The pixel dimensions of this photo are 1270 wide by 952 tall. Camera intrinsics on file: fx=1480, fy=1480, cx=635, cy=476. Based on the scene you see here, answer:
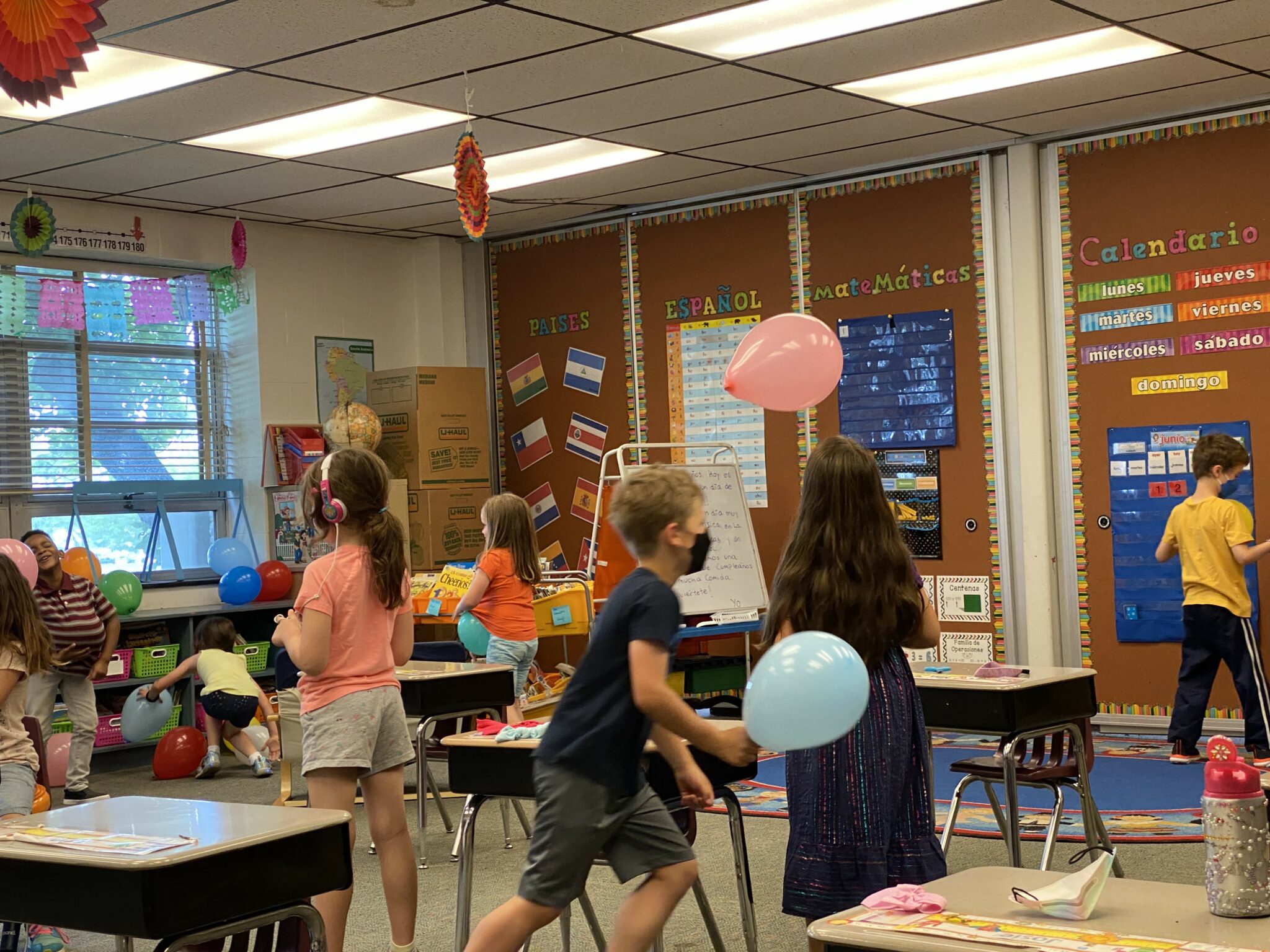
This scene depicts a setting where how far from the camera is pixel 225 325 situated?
952 cm

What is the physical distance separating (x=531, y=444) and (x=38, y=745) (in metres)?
6.03

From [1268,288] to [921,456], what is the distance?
6.66ft

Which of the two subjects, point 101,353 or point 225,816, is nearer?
point 225,816

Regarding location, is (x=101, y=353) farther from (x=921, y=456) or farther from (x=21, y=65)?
(x=21, y=65)

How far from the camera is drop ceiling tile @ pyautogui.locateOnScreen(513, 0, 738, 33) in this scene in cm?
535

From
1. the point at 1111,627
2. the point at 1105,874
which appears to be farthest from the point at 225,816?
the point at 1111,627

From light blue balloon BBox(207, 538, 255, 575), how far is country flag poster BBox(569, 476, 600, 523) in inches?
84.9

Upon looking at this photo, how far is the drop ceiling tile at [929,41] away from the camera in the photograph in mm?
5773

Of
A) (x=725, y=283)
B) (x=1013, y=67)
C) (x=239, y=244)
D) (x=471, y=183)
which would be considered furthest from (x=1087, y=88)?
(x=239, y=244)

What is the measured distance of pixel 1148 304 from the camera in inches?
297

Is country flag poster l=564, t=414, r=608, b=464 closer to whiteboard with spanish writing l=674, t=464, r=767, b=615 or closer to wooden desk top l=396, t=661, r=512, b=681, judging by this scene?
whiteboard with spanish writing l=674, t=464, r=767, b=615

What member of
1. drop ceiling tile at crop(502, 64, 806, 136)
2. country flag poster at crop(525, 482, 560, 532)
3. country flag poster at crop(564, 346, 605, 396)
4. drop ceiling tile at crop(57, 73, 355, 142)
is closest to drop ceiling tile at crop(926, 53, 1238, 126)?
drop ceiling tile at crop(502, 64, 806, 136)

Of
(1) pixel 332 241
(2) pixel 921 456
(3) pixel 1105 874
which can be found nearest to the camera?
(3) pixel 1105 874

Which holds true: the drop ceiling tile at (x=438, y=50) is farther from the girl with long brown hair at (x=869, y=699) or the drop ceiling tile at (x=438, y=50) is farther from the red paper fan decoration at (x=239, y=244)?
the girl with long brown hair at (x=869, y=699)
